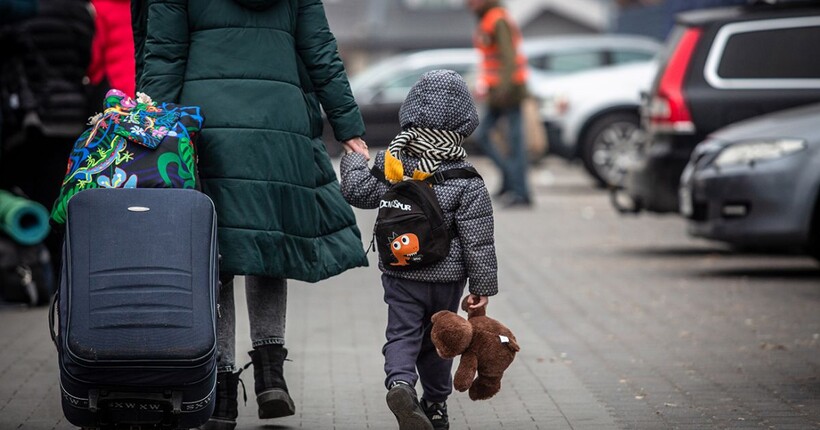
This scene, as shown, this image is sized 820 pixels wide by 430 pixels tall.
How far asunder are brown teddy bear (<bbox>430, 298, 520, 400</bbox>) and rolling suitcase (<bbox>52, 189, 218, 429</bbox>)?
0.80m

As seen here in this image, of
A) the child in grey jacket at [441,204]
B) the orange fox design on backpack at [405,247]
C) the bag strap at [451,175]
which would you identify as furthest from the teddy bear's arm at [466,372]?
the bag strap at [451,175]

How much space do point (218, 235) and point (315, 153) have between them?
0.51 metres

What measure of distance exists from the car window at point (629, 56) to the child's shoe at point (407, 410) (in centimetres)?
1806

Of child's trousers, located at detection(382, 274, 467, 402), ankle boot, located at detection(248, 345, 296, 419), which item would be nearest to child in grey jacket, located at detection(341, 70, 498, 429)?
child's trousers, located at detection(382, 274, 467, 402)

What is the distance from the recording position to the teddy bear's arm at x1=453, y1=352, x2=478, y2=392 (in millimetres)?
5410

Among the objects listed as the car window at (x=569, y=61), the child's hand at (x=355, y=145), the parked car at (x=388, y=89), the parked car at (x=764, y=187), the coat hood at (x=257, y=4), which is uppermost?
the coat hood at (x=257, y=4)

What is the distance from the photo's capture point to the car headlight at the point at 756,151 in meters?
10.4

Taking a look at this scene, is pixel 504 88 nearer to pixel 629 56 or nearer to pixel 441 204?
pixel 629 56

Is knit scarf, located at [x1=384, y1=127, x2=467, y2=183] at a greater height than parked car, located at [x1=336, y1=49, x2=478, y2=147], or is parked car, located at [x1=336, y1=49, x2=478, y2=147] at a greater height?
knit scarf, located at [x1=384, y1=127, x2=467, y2=183]

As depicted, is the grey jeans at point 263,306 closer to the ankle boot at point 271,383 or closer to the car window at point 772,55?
the ankle boot at point 271,383

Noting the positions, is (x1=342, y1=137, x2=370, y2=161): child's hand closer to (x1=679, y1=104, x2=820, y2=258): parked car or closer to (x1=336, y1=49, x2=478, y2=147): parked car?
(x1=679, y1=104, x2=820, y2=258): parked car

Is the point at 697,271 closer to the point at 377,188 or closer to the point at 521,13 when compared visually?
the point at 377,188

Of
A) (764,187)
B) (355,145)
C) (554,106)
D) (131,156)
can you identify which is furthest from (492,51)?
(131,156)

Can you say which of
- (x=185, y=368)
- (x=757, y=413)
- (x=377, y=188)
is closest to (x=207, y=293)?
(x=185, y=368)
